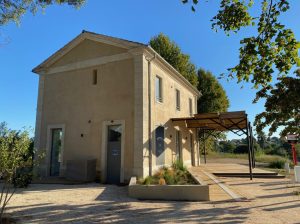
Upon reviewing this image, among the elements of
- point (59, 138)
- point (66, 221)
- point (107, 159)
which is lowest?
point (66, 221)

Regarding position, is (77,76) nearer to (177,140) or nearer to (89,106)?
(89,106)

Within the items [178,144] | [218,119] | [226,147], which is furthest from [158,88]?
[226,147]

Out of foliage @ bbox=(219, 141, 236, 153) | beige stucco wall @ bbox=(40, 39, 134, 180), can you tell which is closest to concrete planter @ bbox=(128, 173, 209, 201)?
beige stucco wall @ bbox=(40, 39, 134, 180)

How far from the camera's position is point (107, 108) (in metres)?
12.3

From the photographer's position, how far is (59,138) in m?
13.6

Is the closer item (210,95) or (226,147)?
(210,95)

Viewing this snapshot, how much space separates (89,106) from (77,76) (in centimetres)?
198

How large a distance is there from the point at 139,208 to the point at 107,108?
626 cm

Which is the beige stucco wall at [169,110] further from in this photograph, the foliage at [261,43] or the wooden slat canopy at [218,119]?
the foliage at [261,43]

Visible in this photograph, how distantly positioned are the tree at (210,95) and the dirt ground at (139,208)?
21125 mm

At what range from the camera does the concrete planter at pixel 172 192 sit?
8031mm

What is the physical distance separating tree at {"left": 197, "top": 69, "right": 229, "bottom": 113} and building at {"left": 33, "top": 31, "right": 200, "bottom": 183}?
15.7 meters

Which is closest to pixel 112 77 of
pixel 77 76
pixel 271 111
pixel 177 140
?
pixel 77 76

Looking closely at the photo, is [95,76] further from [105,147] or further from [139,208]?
[139,208]
